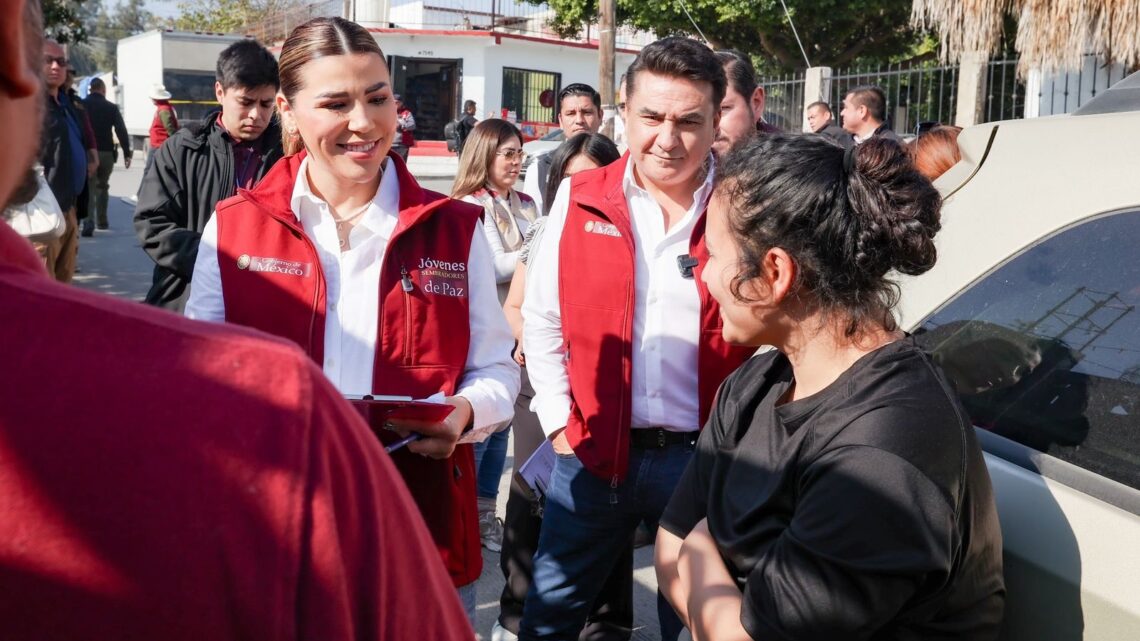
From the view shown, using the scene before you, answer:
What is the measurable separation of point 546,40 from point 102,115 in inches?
947

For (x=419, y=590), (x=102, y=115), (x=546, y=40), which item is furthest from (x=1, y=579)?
(x=546, y=40)

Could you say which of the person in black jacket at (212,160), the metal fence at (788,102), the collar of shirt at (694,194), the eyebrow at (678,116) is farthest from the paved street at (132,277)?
the metal fence at (788,102)

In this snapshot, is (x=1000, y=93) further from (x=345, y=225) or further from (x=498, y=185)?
(x=345, y=225)

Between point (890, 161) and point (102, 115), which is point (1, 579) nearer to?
point (890, 161)

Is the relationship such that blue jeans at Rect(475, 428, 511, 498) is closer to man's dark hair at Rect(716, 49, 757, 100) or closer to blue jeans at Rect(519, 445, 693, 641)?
blue jeans at Rect(519, 445, 693, 641)

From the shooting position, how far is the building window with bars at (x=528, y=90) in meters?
36.4

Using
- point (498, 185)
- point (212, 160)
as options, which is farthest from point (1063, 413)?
point (498, 185)

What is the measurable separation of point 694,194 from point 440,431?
1249 mm

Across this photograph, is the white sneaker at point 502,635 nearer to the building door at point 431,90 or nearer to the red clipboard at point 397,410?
the red clipboard at point 397,410

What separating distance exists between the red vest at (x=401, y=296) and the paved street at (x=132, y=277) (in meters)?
0.48

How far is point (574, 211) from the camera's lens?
3.11 metres

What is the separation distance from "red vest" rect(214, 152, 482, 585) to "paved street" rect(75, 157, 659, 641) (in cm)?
48

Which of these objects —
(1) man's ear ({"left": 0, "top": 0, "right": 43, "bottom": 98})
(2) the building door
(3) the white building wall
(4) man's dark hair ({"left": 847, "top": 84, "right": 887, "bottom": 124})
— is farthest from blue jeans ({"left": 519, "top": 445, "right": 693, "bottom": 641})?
(2) the building door

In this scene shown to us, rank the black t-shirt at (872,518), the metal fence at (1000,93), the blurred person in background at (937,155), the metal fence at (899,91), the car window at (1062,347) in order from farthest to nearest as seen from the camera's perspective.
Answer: the metal fence at (899,91), the metal fence at (1000,93), the blurred person in background at (937,155), the car window at (1062,347), the black t-shirt at (872,518)
